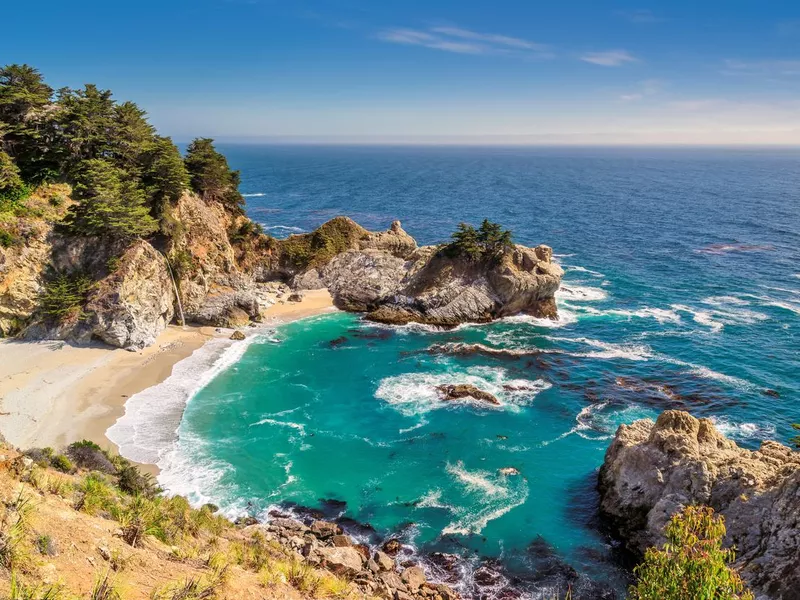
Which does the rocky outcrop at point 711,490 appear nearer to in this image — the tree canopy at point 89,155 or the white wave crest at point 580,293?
the white wave crest at point 580,293

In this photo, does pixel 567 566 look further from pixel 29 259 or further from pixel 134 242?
pixel 29 259

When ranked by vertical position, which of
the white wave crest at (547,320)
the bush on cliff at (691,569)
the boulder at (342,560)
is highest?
the bush on cliff at (691,569)

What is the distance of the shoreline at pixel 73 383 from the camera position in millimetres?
36719

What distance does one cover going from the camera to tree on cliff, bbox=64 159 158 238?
49.9m

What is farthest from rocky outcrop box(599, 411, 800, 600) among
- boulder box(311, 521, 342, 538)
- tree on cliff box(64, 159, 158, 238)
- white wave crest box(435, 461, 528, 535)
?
tree on cliff box(64, 159, 158, 238)

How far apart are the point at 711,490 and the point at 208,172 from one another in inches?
2541

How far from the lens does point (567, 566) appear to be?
28.2m

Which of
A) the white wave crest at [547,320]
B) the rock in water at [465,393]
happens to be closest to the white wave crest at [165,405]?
the rock in water at [465,393]

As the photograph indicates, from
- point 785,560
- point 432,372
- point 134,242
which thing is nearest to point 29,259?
point 134,242

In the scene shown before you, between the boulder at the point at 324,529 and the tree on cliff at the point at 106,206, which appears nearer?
the boulder at the point at 324,529

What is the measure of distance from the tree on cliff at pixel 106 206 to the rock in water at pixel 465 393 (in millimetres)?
36401

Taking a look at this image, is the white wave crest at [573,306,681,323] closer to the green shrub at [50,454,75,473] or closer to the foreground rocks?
the foreground rocks

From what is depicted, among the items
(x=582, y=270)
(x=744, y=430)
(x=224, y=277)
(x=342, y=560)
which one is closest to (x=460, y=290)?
(x=582, y=270)

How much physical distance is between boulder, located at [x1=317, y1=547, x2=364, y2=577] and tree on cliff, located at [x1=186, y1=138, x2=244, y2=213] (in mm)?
51677
